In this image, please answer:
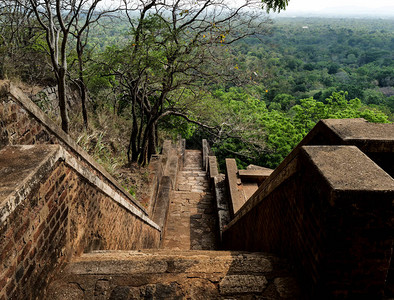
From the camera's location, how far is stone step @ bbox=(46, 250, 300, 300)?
221cm

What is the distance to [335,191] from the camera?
1.72 m

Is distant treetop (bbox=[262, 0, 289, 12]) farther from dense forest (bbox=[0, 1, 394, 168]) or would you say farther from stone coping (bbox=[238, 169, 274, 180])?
stone coping (bbox=[238, 169, 274, 180])

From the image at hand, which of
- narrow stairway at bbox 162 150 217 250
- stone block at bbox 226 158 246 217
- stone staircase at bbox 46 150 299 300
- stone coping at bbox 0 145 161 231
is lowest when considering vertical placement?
narrow stairway at bbox 162 150 217 250

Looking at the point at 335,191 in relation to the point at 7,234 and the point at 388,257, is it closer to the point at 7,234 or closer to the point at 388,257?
the point at 388,257

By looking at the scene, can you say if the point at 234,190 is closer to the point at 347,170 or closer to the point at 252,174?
the point at 252,174

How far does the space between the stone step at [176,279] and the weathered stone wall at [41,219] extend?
244mm

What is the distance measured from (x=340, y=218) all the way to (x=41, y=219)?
7.36 feet

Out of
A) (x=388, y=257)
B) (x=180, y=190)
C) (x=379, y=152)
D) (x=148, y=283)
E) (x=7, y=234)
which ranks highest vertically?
(x=379, y=152)

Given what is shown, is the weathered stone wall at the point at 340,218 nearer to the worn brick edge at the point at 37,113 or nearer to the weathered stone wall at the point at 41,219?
the weathered stone wall at the point at 41,219

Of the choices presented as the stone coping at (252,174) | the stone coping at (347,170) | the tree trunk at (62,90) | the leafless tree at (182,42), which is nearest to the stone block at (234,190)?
the stone coping at (252,174)

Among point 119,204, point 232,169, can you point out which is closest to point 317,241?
point 119,204

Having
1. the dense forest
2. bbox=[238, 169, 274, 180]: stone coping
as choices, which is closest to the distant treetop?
the dense forest

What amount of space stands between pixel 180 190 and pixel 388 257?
28.4 feet

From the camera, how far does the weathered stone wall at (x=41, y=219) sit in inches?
71.6
